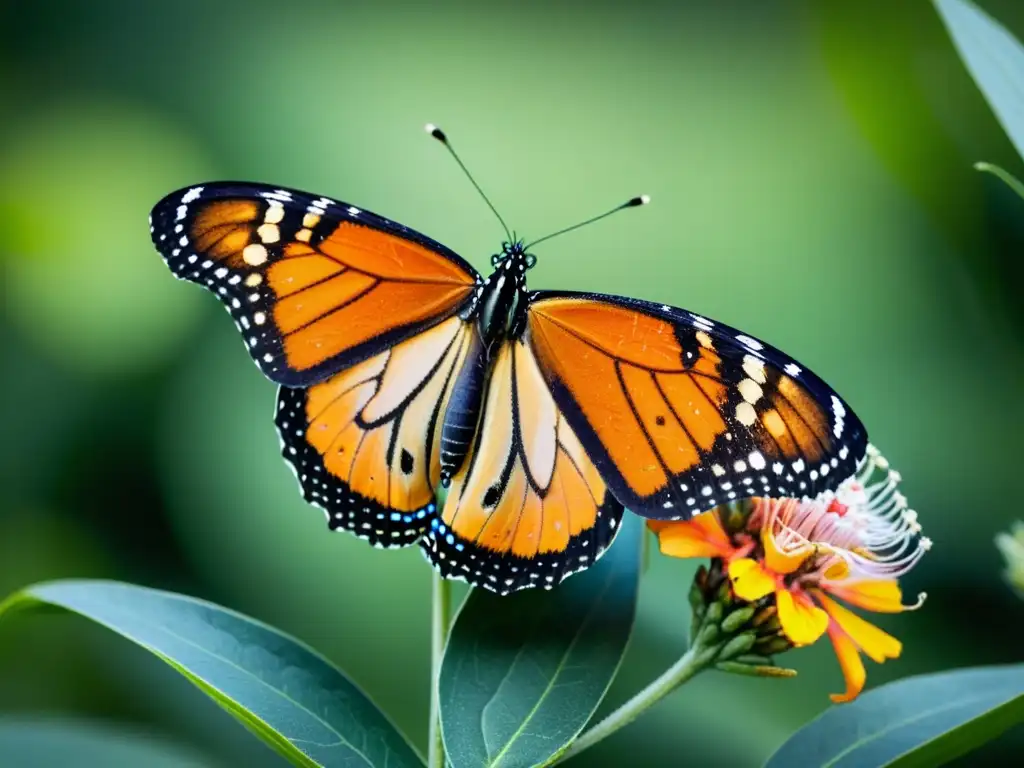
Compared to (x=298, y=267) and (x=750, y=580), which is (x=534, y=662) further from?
(x=298, y=267)

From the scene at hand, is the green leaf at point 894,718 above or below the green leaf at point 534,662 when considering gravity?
below

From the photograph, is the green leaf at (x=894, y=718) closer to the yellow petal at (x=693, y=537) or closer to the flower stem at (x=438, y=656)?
the yellow petal at (x=693, y=537)

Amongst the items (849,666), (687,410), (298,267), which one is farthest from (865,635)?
(298,267)

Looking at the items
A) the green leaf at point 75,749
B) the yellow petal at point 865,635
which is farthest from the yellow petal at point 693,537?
the green leaf at point 75,749

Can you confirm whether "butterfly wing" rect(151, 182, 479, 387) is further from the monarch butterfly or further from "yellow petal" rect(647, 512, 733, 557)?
"yellow petal" rect(647, 512, 733, 557)

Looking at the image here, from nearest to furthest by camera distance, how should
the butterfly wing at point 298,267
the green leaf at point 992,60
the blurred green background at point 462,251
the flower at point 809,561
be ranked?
the green leaf at point 992,60, the flower at point 809,561, the butterfly wing at point 298,267, the blurred green background at point 462,251
